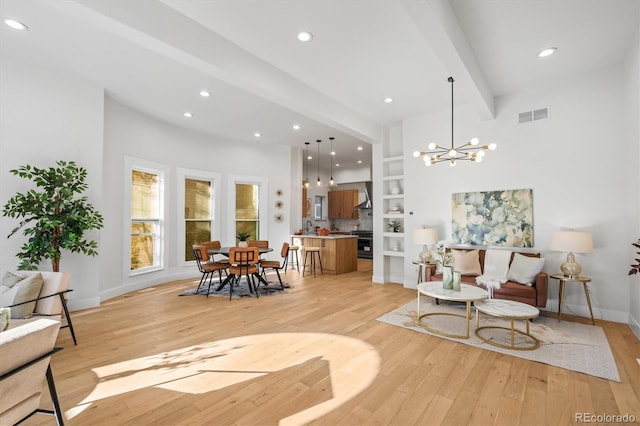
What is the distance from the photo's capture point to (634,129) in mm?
3453

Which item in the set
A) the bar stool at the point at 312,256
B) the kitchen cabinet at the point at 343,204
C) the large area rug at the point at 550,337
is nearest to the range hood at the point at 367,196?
the kitchen cabinet at the point at 343,204

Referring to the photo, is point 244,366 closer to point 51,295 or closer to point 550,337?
point 51,295

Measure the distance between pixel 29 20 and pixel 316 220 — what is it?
9068mm

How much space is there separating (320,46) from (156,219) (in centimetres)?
475

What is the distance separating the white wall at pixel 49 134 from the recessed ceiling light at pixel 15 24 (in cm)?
96

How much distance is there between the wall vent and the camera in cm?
442

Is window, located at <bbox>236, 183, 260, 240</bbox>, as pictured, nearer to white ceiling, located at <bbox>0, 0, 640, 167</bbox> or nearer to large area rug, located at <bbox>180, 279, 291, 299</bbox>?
large area rug, located at <bbox>180, 279, 291, 299</bbox>

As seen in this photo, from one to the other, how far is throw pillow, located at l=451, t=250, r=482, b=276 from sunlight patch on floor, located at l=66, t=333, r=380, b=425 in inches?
91.0

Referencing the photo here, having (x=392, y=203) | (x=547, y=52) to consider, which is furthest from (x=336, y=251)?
(x=547, y=52)

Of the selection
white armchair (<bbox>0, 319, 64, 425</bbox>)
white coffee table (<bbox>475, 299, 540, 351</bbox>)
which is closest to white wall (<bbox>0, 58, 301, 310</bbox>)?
white armchair (<bbox>0, 319, 64, 425</bbox>)

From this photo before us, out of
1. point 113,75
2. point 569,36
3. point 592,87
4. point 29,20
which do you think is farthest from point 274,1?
point 592,87

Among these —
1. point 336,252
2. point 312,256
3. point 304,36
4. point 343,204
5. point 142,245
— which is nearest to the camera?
point 304,36

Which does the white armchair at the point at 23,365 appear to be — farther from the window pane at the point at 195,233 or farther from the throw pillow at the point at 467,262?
the window pane at the point at 195,233

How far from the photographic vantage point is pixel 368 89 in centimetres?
449
